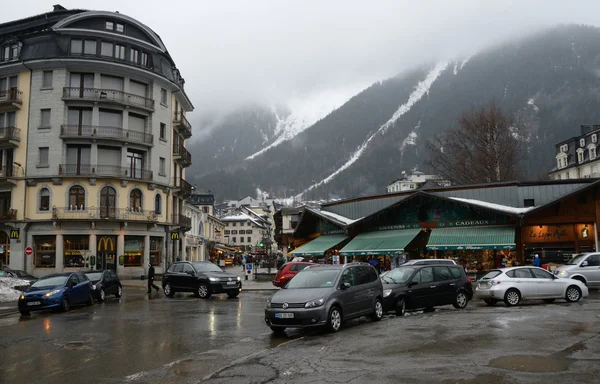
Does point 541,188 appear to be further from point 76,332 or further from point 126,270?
point 126,270

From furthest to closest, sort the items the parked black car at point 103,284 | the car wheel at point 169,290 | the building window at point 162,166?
the building window at point 162,166 < the car wheel at point 169,290 < the parked black car at point 103,284

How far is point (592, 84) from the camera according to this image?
151 meters

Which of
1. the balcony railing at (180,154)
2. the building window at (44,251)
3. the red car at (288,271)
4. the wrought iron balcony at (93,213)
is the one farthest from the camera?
the balcony railing at (180,154)

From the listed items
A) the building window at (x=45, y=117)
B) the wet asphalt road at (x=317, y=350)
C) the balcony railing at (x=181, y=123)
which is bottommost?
the wet asphalt road at (x=317, y=350)

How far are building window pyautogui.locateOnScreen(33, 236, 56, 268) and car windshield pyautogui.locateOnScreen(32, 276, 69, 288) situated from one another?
26439 millimetres

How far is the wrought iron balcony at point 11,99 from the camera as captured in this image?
45594 millimetres

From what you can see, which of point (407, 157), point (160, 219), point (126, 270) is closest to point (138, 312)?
point (126, 270)

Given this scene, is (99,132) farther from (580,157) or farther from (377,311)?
(580,157)

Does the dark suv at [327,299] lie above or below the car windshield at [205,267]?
below

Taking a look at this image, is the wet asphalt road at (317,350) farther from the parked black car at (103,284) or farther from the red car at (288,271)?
the red car at (288,271)

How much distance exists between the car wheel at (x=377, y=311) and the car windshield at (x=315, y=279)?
1.79 metres

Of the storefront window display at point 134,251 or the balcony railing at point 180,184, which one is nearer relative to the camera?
the storefront window display at point 134,251

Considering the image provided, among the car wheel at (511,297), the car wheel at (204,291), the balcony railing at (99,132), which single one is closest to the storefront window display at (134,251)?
the balcony railing at (99,132)

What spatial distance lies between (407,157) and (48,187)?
142901 millimetres
